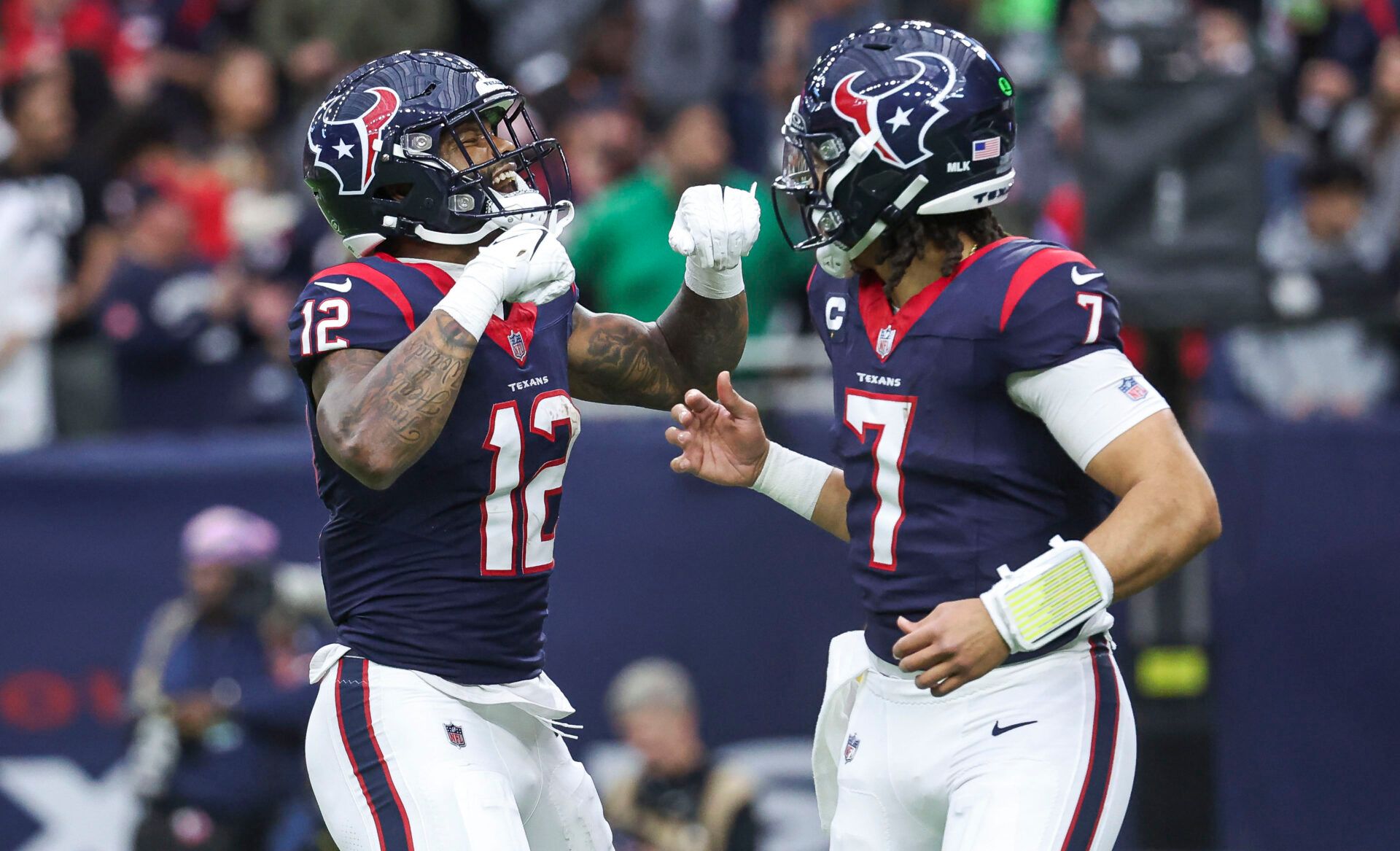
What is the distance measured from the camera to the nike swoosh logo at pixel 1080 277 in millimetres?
3150

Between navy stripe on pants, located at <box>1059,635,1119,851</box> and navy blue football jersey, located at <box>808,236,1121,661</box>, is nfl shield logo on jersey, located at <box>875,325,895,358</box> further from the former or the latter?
navy stripe on pants, located at <box>1059,635,1119,851</box>

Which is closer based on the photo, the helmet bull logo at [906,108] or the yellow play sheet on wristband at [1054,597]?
the yellow play sheet on wristband at [1054,597]

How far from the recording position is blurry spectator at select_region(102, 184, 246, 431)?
735 centimetres

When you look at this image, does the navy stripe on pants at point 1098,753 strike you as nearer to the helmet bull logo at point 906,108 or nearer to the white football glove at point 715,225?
the helmet bull logo at point 906,108

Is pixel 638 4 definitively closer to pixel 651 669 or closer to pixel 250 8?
pixel 250 8

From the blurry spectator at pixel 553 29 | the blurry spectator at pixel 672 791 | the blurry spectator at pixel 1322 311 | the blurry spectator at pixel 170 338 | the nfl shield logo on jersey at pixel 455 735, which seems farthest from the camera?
the blurry spectator at pixel 553 29

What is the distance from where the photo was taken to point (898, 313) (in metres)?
3.35

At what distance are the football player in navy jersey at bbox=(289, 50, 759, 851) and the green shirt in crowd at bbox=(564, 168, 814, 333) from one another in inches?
125

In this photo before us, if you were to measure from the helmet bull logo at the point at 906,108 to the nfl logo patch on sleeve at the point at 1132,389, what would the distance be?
0.56 meters

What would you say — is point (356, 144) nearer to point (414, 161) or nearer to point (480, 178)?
point (414, 161)

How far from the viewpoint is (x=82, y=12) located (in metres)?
9.79

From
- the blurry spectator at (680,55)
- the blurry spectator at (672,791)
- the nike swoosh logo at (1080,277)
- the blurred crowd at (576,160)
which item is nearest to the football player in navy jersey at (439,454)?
the nike swoosh logo at (1080,277)

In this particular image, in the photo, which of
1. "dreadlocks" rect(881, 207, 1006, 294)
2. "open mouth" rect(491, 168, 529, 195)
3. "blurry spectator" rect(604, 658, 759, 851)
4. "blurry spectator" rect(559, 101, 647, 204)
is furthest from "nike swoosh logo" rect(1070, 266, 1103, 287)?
"blurry spectator" rect(559, 101, 647, 204)

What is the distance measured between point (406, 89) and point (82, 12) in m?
6.96
